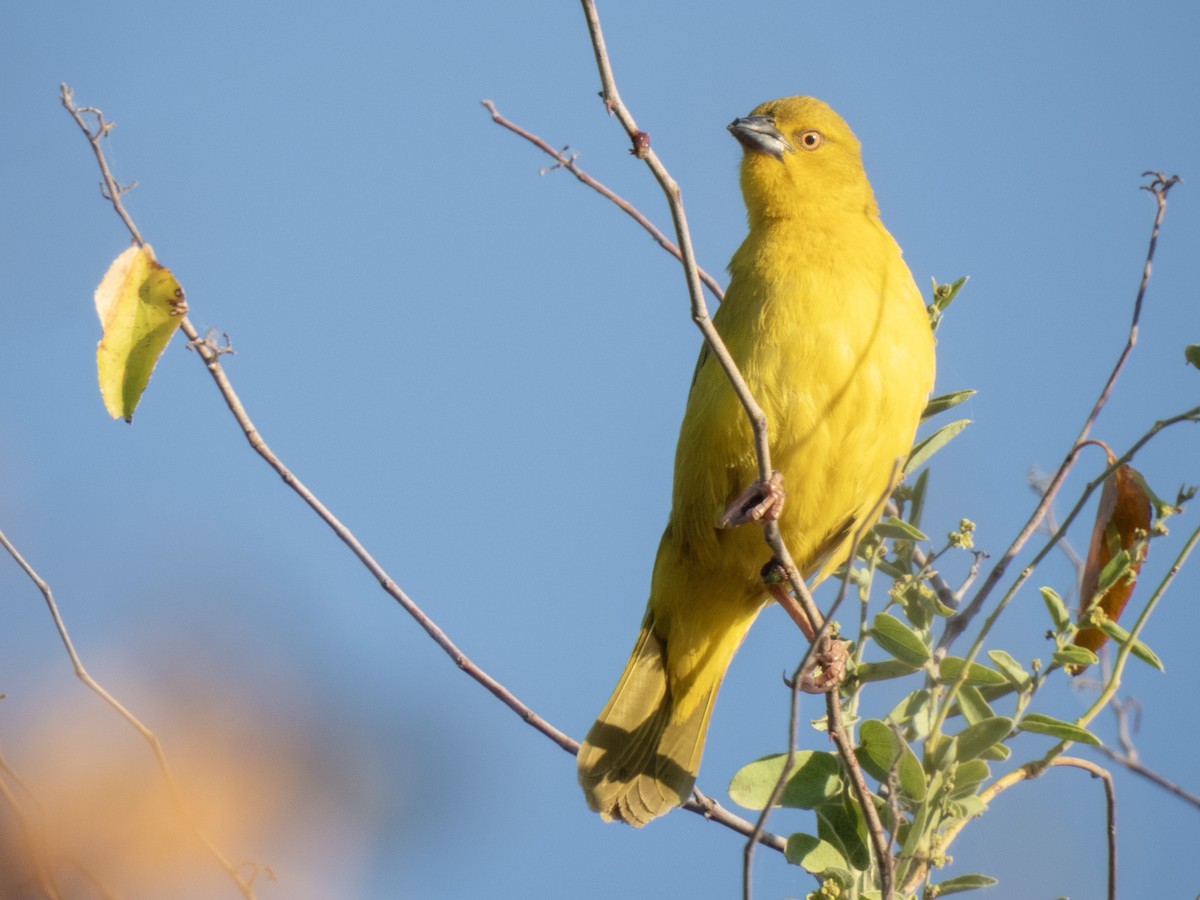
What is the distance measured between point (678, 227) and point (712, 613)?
6.29 feet

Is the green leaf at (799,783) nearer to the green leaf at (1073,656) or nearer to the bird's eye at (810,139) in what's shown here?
the green leaf at (1073,656)

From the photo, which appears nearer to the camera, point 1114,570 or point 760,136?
point 1114,570

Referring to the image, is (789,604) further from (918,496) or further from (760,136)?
(760,136)

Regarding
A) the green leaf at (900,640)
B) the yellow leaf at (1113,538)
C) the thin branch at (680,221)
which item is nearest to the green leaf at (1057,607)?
the yellow leaf at (1113,538)

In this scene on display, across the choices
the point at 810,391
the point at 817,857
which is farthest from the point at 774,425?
the point at 817,857

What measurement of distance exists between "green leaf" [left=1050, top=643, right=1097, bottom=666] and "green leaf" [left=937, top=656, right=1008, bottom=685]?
0.43 ft

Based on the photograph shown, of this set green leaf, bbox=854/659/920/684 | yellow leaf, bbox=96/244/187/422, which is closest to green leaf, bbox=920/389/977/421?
green leaf, bbox=854/659/920/684

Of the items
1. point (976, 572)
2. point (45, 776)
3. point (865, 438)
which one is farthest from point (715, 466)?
point (45, 776)

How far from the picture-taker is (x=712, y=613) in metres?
3.85

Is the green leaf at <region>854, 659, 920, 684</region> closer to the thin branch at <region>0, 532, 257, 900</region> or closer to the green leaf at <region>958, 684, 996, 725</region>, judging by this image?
the green leaf at <region>958, 684, 996, 725</region>

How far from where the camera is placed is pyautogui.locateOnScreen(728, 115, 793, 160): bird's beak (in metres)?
4.07

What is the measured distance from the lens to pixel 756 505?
3.33 metres

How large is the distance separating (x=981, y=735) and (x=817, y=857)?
0.39 meters

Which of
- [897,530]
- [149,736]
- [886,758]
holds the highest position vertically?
[897,530]
